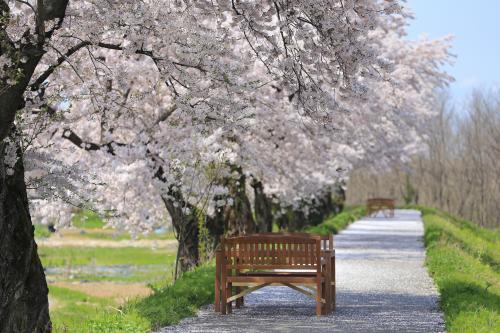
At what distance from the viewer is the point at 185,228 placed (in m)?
19.6

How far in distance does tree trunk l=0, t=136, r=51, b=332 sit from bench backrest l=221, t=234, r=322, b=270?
2312mm

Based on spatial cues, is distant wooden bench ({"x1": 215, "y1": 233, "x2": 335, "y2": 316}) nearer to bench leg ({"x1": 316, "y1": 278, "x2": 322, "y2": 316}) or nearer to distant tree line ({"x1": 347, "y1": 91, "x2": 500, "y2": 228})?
bench leg ({"x1": 316, "y1": 278, "x2": 322, "y2": 316})

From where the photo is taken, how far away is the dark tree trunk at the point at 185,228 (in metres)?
A: 18.6

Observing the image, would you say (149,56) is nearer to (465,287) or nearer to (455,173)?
(465,287)

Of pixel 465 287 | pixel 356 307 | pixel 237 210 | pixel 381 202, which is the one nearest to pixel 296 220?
pixel 381 202

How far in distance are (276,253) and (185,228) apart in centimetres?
833

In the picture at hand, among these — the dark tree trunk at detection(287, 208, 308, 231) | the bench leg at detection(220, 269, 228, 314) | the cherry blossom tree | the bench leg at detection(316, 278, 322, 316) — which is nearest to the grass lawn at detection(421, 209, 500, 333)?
the bench leg at detection(316, 278, 322, 316)

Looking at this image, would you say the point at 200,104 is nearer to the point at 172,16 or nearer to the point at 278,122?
the point at 172,16

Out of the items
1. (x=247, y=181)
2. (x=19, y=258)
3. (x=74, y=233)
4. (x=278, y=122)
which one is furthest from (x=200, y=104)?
(x=74, y=233)

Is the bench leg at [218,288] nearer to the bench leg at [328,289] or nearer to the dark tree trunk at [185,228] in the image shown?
the bench leg at [328,289]

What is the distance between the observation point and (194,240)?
20266 mm

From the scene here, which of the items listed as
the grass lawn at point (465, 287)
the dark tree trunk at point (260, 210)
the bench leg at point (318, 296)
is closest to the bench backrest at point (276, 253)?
the bench leg at point (318, 296)

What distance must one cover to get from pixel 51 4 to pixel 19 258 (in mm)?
2605

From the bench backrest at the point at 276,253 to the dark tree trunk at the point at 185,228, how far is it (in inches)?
259
